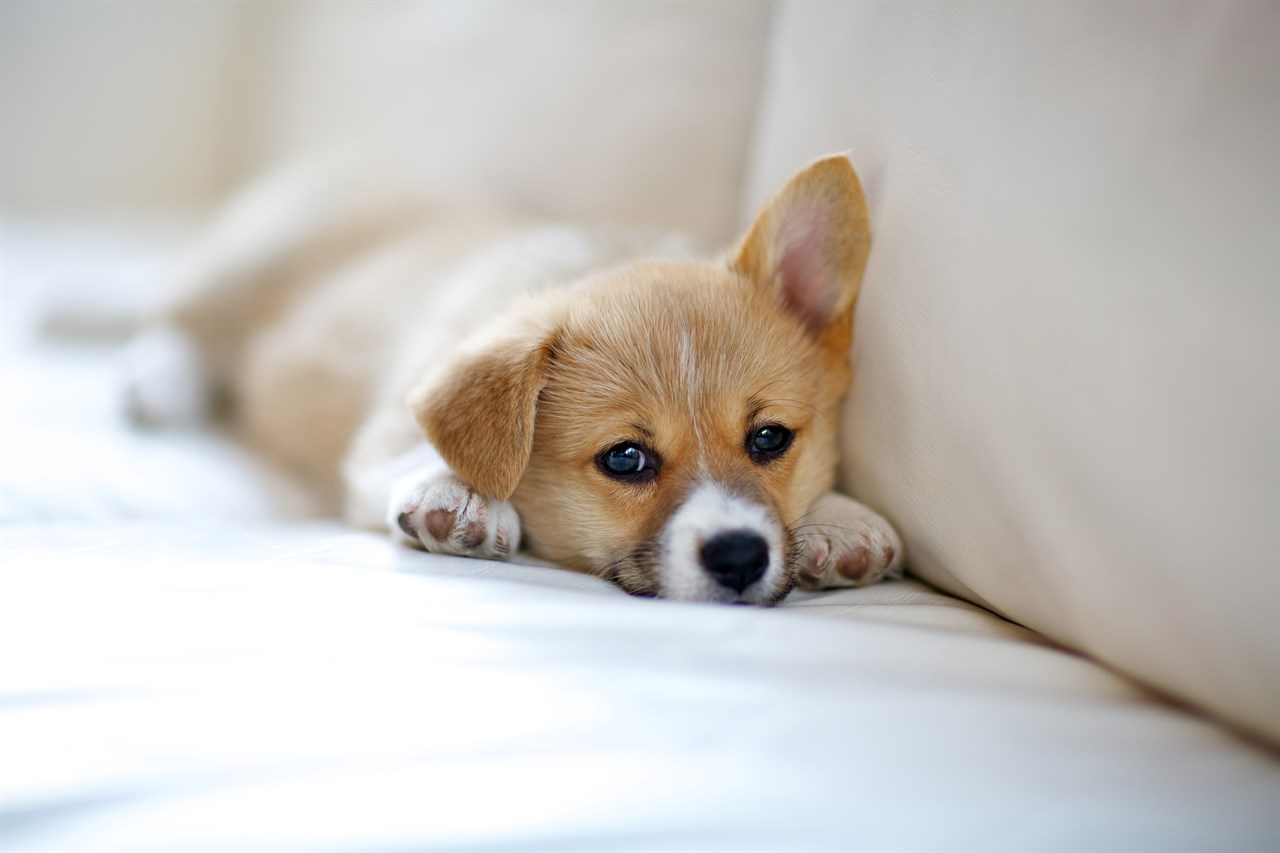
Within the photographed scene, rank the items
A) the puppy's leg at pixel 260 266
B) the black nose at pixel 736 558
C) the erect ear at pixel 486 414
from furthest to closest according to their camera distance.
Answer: the puppy's leg at pixel 260 266 → the erect ear at pixel 486 414 → the black nose at pixel 736 558

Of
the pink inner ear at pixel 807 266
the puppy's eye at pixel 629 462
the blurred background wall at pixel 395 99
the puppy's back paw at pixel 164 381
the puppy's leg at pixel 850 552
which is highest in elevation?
the blurred background wall at pixel 395 99

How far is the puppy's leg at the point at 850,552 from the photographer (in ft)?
4.75

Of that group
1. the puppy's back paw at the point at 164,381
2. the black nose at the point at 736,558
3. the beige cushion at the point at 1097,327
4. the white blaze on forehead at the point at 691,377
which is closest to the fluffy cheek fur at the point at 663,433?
the white blaze on forehead at the point at 691,377

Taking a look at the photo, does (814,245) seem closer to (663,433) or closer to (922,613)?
(663,433)

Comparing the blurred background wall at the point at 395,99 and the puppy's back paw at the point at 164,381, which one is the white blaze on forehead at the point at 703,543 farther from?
the puppy's back paw at the point at 164,381

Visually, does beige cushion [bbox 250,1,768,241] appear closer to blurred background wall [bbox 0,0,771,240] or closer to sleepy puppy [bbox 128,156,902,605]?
blurred background wall [bbox 0,0,771,240]

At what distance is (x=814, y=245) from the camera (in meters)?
1.73

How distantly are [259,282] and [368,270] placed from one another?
47 cm

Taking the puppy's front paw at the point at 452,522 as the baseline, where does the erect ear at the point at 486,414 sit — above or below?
above

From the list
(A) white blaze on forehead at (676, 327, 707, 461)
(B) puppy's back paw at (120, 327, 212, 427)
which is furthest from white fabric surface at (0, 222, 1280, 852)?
(B) puppy's back paw at (120, 327, 212, 427)

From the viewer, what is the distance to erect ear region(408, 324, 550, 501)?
1.54 metres

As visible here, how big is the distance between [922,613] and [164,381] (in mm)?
2183

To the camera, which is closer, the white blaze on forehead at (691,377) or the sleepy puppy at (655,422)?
the sleepy puppy at (655,422)

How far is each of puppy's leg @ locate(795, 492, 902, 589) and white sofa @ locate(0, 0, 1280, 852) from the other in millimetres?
33
